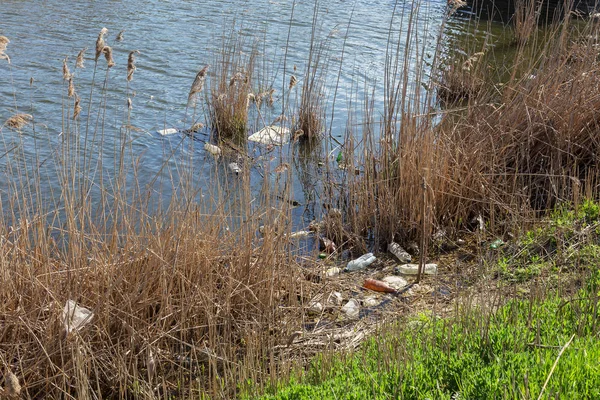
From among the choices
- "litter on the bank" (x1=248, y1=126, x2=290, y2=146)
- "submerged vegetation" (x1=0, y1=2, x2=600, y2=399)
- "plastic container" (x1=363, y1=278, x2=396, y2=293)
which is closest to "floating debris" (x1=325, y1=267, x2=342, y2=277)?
"submerged vegetation" (x1=0, y1=2, x2=600, y2=399)

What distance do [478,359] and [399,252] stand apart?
221 cm

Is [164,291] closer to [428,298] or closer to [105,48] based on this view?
[105,48]

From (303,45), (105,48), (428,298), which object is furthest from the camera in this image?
(303,45)

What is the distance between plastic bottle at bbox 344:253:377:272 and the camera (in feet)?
15.8

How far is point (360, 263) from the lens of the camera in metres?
4.84

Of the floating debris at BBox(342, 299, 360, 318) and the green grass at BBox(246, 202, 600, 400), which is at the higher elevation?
the green grass at BBox(246, 202, 600, 400)

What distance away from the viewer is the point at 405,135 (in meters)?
5.07

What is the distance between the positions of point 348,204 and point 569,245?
63.3 inches

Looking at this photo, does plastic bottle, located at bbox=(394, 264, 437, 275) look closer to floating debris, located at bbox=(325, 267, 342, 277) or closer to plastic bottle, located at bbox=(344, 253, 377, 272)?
plastic bottle, located at bbox=(344, 253, 377, 272)

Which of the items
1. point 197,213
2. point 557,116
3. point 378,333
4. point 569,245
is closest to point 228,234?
point 197,213

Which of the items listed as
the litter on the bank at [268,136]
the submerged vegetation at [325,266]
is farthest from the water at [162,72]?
the submerged vegetation at [325,266]

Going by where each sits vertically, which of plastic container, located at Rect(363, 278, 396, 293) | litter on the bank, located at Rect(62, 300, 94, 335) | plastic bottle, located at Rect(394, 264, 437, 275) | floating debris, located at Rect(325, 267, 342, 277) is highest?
litter on the bank, located at Rect(62, 300, 94, 335)

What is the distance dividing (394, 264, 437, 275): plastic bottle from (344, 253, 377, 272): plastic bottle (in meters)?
0.19

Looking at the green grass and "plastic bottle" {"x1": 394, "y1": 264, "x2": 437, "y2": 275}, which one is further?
"plastic bottle" {"x1": 394, "y1": 264, "x2": 437, "y2": 275}
